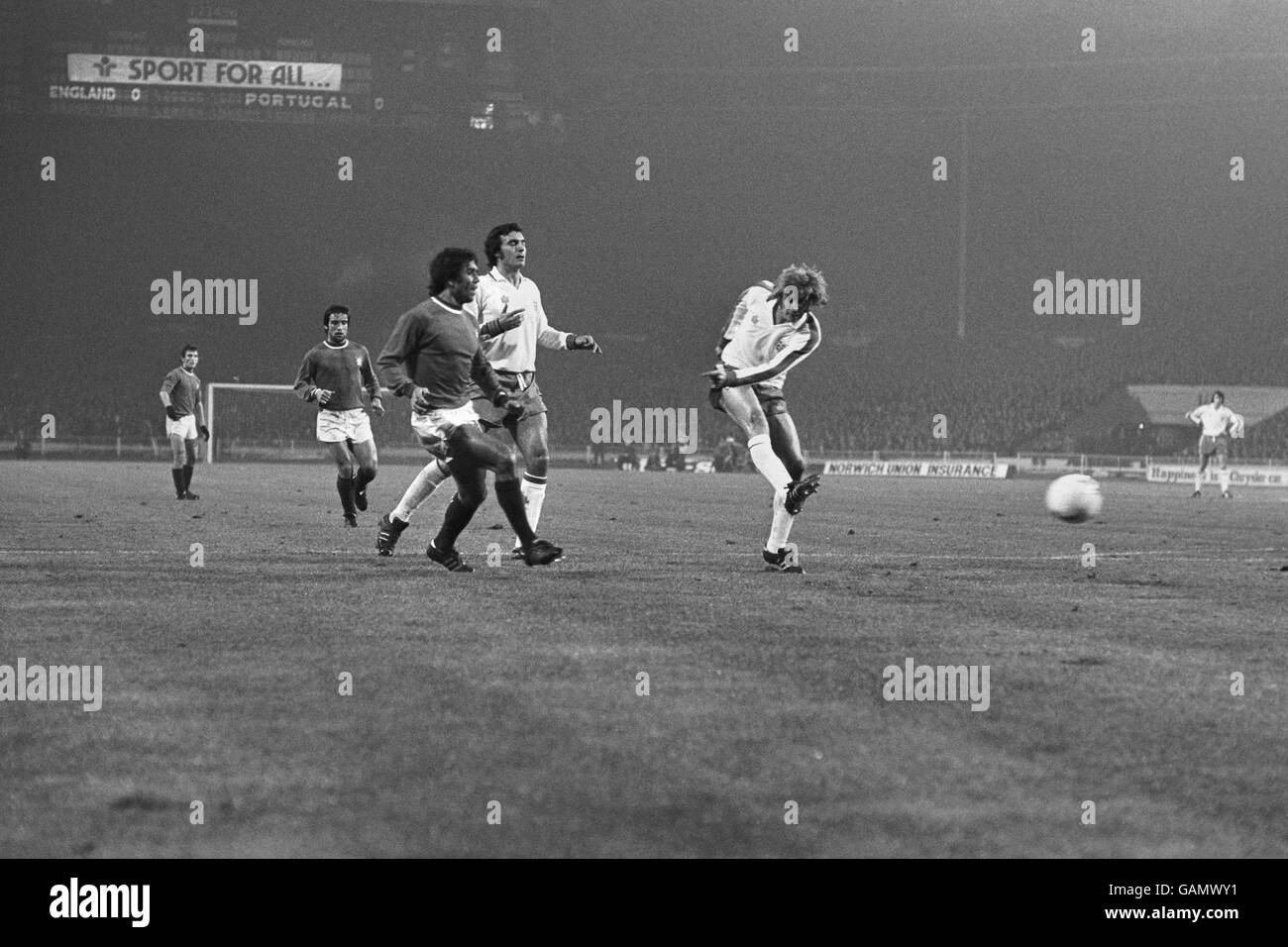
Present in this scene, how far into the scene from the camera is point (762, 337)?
1223 centimetres

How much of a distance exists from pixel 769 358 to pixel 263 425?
Result: 140 ft

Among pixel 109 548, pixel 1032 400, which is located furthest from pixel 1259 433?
pixel 109 548

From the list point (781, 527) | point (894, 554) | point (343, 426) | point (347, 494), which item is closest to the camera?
point (781, 527)

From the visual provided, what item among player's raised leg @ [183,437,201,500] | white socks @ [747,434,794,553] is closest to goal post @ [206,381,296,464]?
player's raised leg @ [183,437,201,500]

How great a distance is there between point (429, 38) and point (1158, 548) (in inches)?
1999

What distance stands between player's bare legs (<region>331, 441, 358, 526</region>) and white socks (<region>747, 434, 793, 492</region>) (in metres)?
5.53

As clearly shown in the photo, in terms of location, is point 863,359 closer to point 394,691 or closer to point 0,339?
point 0,339

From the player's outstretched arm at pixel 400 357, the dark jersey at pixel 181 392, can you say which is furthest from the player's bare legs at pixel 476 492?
the dark jersey at pixel 181 392

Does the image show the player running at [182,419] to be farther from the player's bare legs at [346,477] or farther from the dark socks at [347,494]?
the dark socks at [347,494]

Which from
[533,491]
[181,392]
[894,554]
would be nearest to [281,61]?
[181,392]

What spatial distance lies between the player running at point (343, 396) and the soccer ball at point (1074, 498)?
6722 millimetres

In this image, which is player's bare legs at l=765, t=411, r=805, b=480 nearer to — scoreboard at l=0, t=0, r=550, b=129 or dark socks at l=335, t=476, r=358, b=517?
dark socks at l=335, t=476, r=358, b=517

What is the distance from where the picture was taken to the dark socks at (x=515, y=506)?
1098cm

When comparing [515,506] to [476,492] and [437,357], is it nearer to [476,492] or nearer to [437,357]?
[476,492]
